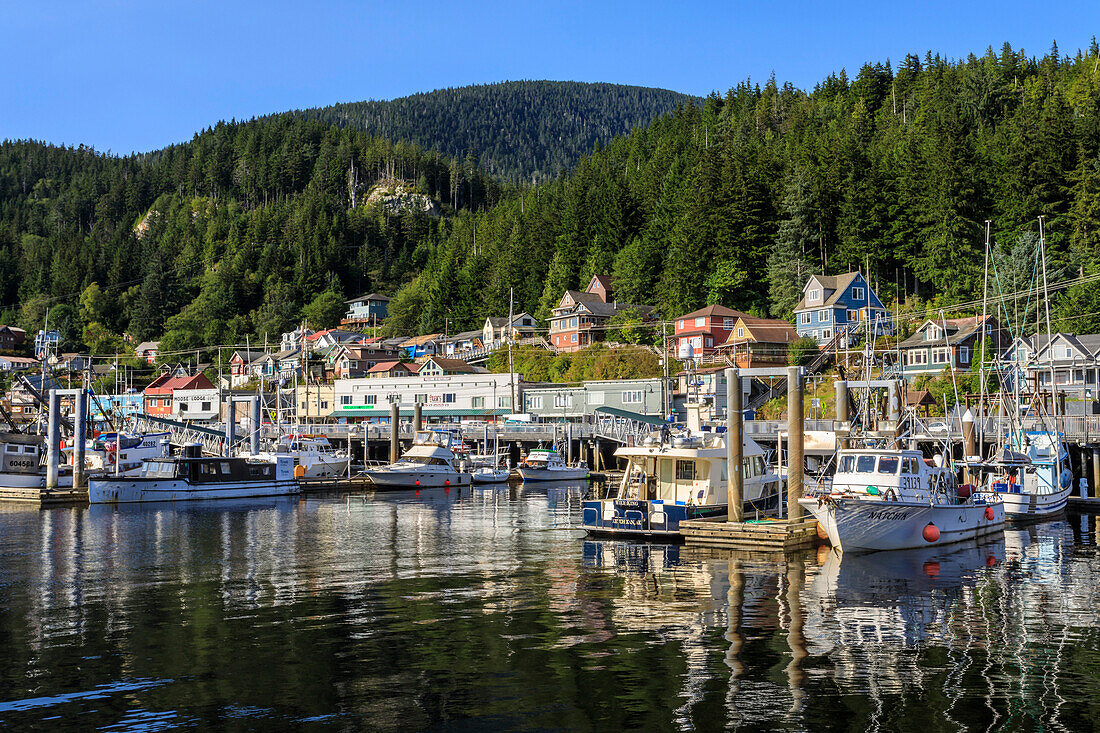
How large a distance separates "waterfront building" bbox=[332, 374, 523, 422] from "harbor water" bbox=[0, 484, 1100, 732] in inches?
2805

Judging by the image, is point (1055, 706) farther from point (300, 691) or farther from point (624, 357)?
point (624, 357)

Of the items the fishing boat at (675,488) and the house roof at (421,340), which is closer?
the fishing boat at (675,488)

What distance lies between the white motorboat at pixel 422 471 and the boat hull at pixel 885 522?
1558 inches

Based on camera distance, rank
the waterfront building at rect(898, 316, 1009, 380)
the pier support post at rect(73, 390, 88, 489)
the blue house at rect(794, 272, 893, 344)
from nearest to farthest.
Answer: the pier support post at rect(73, 390, 88, 489)
the waterfront building at rect(898, 316, 1009, 380)
the blue house at rect(794, 272, 893, 344)

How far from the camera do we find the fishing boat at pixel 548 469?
7525 centimetres

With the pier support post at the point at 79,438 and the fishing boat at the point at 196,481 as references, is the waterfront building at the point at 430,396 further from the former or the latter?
the pier support post at the point at 79,438

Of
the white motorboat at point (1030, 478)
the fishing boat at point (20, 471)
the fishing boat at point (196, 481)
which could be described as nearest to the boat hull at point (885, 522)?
the white motorboat at point (1030, 478)

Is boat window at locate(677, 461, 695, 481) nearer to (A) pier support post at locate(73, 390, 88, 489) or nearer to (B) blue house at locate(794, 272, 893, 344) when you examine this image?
(A) pier support post at locate(73, 390, 88, 489)

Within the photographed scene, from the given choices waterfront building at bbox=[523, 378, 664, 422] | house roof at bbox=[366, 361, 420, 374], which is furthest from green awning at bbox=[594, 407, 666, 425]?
house roof at bbox=[366, 361, 420, 374]

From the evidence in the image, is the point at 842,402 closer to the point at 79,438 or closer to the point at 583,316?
the point at 79,438

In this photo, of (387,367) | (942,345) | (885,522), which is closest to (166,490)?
(885,522)

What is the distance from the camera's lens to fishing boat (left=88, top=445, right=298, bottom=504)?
56594 millimetres

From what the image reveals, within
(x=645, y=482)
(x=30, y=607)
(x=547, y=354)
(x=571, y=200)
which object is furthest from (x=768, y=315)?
(x=30, y=607)

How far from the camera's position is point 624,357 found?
360ft
